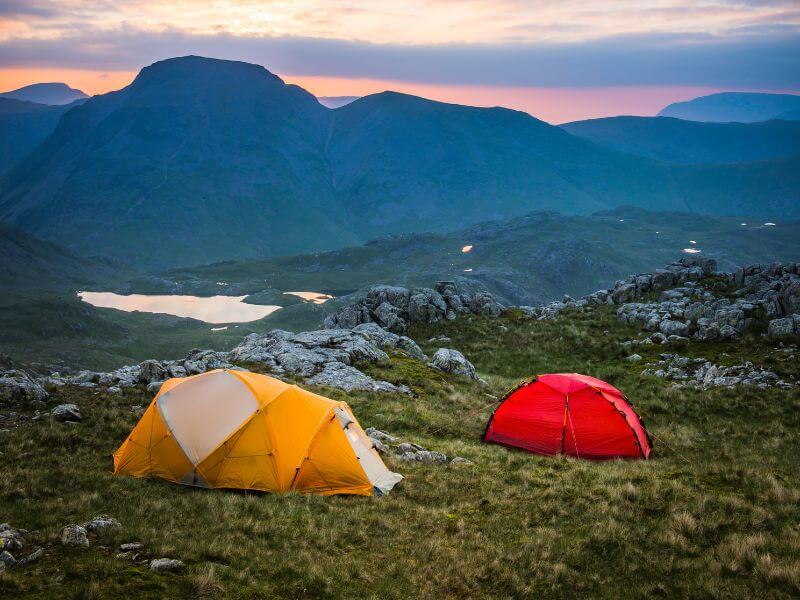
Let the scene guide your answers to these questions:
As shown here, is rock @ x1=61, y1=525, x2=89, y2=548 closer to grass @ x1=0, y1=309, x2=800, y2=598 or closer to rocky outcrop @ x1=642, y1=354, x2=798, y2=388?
grass @ x1=0, y1=309, x2=800, y2=598

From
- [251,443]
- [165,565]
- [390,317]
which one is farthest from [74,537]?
[390,317]

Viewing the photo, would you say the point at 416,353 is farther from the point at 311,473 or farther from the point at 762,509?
the point at 762,509

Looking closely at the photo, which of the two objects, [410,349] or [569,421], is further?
[410,349]

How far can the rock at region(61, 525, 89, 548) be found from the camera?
1137cm

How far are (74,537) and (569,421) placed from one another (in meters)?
16.0

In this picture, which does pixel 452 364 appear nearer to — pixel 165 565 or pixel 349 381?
pixel 349 381

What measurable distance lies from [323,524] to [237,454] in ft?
12.1

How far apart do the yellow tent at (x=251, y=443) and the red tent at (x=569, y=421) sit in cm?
A: 688

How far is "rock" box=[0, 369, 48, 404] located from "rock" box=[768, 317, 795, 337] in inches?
1491

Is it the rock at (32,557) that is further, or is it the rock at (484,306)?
the rock at (484,306)

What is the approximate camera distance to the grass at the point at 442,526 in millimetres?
10883

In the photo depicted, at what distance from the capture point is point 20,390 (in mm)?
22250

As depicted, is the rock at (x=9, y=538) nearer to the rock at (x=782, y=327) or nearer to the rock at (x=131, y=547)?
the rock at (x=131, y=547)

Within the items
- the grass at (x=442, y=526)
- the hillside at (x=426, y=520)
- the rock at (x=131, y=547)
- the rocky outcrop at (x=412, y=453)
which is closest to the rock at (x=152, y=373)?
the hillside at (x=426, y=520)
